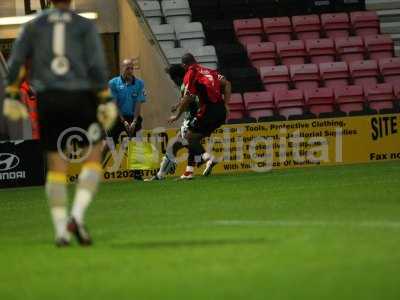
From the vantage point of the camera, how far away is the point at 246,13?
27.4m

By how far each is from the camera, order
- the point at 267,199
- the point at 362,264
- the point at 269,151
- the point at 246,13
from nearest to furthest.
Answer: the point at 362,264 → the point at 267,199 → the point at 269,151 → the point at 246,13

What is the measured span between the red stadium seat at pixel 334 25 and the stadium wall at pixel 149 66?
4286 millimetres

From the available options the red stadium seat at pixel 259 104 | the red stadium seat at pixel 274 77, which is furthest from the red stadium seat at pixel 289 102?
the red stadium seat at pixel 274 77

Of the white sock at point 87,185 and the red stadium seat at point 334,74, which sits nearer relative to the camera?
the white sock at point 87,185

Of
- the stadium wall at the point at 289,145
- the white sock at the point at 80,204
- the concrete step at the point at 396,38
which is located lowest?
the stadium wall at the point at 289,145

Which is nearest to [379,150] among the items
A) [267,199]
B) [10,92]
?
[267,199]

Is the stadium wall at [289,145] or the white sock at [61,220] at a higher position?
the white sock at [61,220]

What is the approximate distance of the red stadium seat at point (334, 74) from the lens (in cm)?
2592

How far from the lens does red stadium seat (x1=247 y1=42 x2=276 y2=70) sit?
1033 inches

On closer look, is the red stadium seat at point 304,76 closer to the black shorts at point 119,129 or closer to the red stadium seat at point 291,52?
the red stadium seat at point 291,52

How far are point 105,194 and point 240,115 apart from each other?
759 centimetres

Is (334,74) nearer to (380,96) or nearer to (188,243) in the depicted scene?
Result: (380,96)

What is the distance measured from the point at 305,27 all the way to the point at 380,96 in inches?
97.9

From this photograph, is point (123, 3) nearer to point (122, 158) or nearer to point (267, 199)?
point (122, 158)
